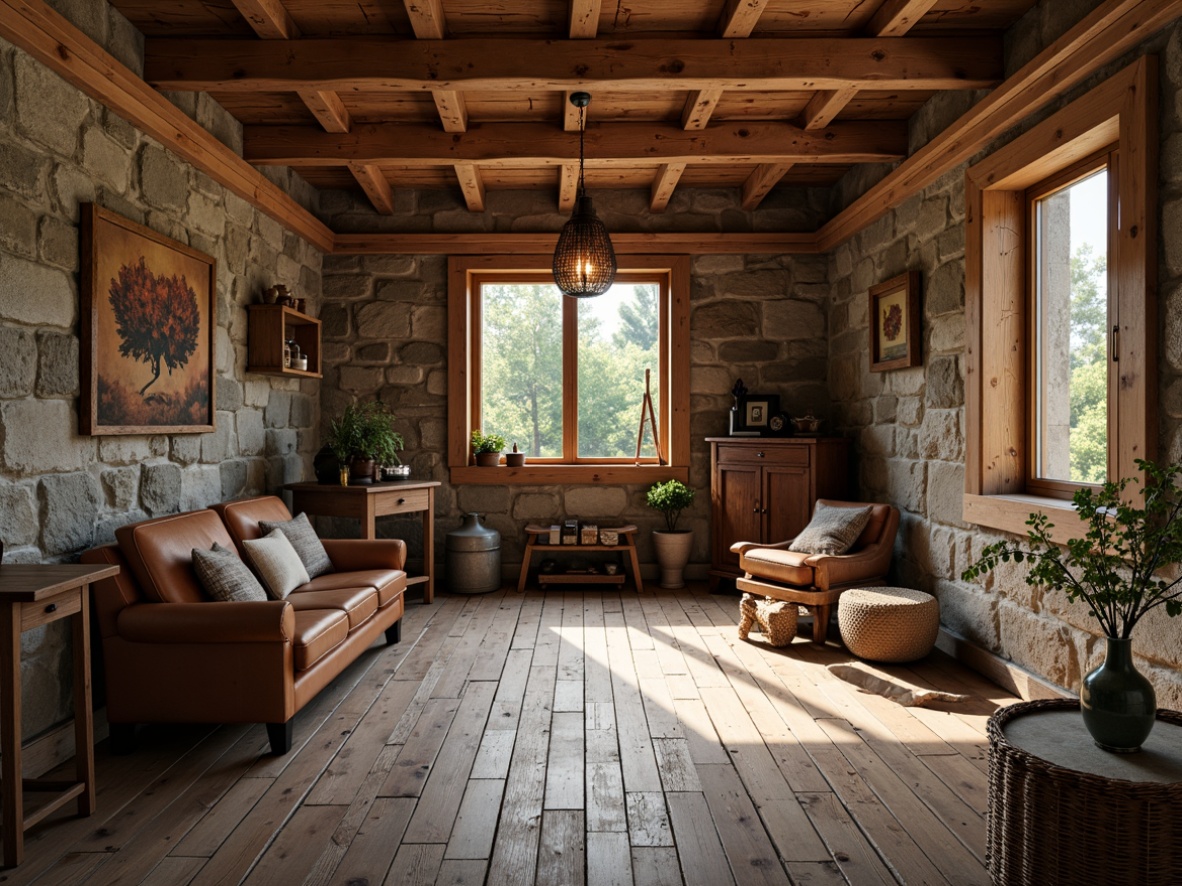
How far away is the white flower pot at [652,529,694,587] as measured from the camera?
224 inches

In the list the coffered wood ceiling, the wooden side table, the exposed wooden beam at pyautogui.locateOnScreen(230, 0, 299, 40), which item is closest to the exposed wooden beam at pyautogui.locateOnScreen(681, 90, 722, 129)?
the coffered wood ceiling

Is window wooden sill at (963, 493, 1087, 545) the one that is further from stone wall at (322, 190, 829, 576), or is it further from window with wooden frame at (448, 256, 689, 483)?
window with wooden frame at (448, 256, 689, 483)

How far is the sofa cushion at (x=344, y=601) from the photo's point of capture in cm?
342

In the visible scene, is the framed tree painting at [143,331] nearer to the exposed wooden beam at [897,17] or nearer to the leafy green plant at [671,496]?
the leafy green plant at [671,496]

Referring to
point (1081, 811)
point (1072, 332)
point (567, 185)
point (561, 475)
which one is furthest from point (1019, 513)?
point (567, 185)

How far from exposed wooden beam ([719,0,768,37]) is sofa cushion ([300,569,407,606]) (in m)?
3.06

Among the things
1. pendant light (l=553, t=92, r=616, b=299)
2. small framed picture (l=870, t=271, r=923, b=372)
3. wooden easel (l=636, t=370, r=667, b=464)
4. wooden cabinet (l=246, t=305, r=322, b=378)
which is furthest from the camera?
wooden easel (l=636, t=370, r=667, b=464)

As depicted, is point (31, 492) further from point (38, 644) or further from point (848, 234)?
point (848, 234)

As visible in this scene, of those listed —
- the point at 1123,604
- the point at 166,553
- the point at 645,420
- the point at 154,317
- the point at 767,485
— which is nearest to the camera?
the point at 1123,604

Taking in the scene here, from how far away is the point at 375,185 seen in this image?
5.34m

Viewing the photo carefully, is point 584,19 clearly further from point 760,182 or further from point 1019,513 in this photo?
point 1019,513

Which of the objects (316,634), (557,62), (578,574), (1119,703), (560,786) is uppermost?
(557,62)

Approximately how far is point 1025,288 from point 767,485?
6.94ft

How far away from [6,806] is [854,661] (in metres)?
3.45
